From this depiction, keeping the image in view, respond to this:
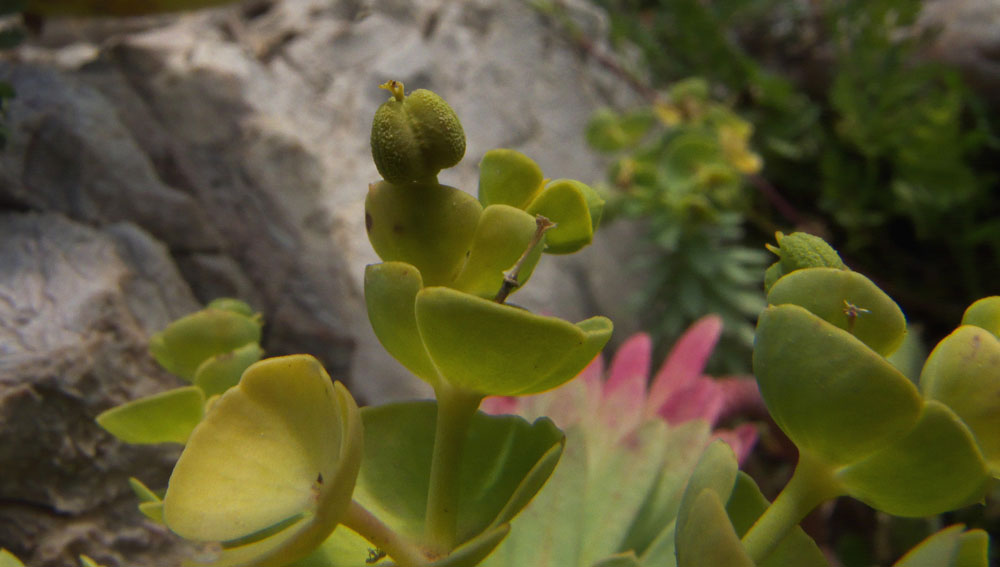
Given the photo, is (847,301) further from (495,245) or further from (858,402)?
(495,245)

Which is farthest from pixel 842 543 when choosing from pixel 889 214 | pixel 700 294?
pixel 889 214

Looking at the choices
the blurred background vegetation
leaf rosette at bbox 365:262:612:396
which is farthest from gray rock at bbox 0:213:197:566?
the blurred background vegetation

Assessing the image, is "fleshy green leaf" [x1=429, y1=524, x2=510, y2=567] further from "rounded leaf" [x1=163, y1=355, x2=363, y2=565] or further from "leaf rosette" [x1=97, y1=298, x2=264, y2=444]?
"leaf rosette" [x1=97, y1=298, x2=264, y2=444]

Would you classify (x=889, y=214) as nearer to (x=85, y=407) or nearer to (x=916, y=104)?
(x=916, y=104)

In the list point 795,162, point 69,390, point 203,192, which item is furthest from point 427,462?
point 795,162

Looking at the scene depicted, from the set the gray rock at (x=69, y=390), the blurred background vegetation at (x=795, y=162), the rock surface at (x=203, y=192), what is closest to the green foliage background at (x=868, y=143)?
the blurred background vegetation at (x=795, y=162)

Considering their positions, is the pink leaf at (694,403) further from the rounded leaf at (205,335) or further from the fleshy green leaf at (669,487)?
the rounded leaf at (205,335)
